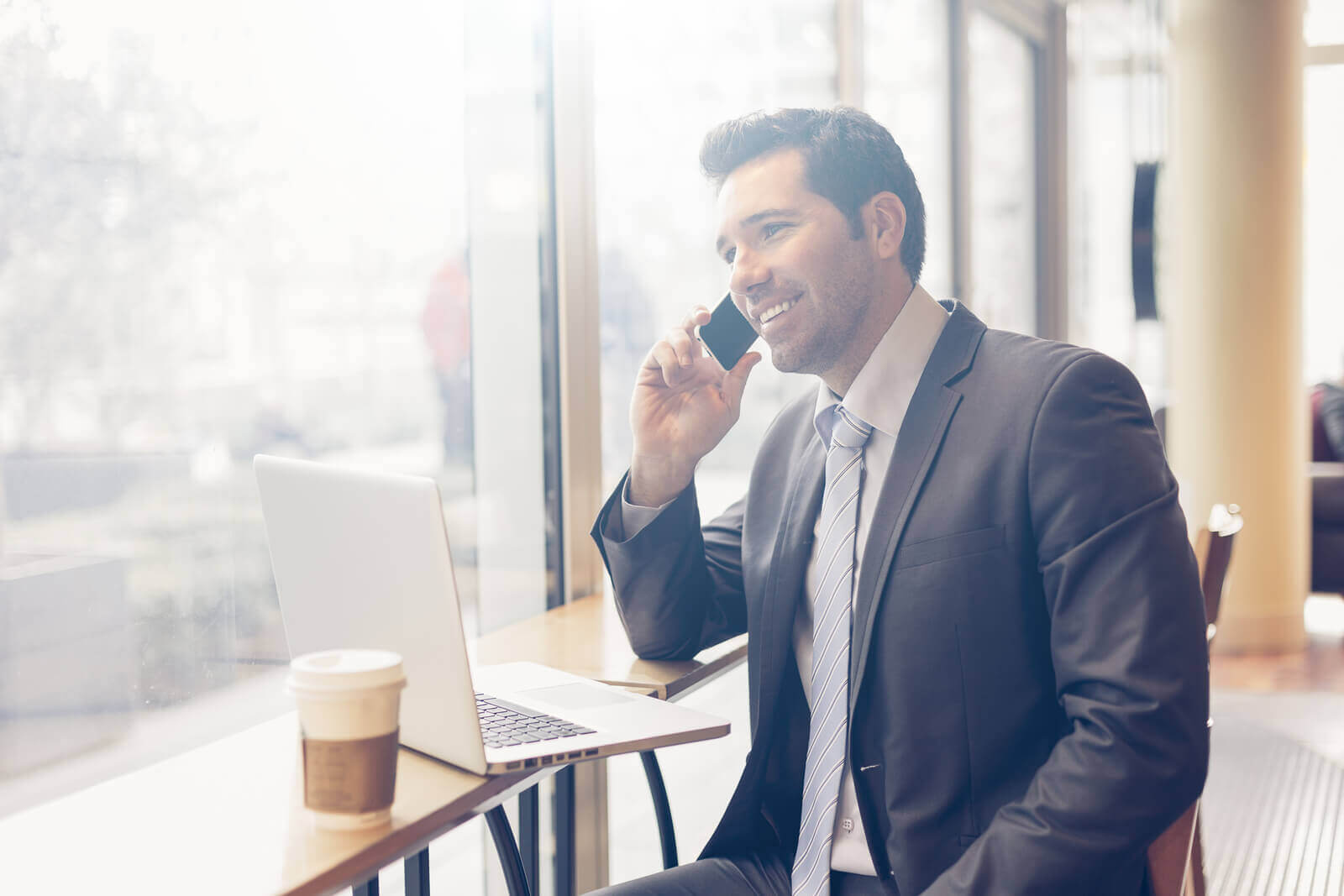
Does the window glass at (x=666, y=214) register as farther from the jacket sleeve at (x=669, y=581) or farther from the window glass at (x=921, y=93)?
the jacket sleeve at (x=669, y=581)

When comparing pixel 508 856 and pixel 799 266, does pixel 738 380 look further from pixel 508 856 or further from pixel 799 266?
pixel 508 856

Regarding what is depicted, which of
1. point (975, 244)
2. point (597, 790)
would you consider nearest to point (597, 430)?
point (597, 790)

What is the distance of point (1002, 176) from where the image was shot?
226 inches

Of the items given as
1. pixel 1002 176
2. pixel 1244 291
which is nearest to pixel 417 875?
pixel 1244 291

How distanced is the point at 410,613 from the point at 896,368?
2.28 ft

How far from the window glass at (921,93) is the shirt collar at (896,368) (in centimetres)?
250

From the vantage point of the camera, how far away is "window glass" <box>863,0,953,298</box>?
400 cm

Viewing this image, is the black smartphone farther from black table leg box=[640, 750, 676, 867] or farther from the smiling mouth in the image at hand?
black table leg box=[640, 750, 676, 867]

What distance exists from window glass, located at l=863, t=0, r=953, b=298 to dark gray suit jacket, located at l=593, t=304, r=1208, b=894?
2724 millimetres

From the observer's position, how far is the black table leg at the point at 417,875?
154 cm

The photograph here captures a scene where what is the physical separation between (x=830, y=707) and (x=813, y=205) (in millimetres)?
626

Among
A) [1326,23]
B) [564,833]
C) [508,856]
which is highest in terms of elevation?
[1326,23]

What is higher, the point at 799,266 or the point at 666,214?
the point at 666,214

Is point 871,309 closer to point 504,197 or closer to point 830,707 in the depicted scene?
point 830,707
